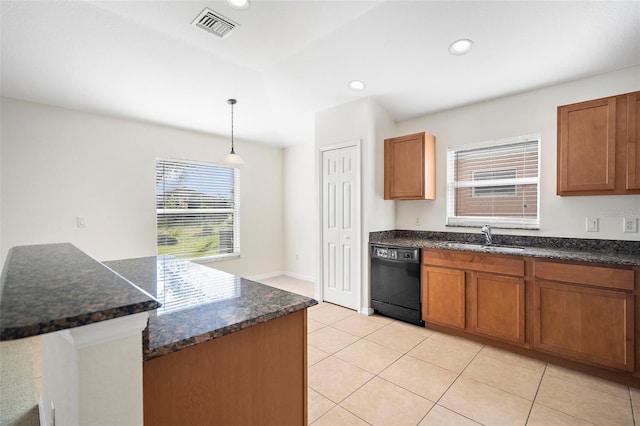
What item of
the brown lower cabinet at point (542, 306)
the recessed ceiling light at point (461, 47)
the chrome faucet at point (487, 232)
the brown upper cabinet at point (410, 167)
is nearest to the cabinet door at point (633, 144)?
the brown lower cabinet at point (542, 306)

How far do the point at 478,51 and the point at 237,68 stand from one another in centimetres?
246

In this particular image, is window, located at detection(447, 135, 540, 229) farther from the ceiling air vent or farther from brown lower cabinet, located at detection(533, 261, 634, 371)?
the ceiling air vent

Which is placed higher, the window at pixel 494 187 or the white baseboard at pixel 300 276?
the window at pixel 494 187

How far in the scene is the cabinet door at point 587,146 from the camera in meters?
2.37

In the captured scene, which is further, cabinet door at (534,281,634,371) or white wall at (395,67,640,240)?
white wall at (395,67,640,240)

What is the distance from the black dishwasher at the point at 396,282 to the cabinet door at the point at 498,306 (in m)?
0.58

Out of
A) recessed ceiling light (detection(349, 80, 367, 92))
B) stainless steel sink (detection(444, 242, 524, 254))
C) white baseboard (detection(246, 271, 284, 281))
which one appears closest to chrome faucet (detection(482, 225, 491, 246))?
stainless steel sink (detection(444, 242, 524, 254))

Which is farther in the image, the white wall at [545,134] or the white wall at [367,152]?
the white wall at [367,152]

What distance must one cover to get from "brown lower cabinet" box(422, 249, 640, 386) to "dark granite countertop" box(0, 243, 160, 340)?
286cm

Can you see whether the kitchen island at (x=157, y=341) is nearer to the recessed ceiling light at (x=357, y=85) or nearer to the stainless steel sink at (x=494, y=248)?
the stainless steel sink at (x=494, y=248)

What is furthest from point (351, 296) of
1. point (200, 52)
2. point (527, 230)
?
point (200, 52)

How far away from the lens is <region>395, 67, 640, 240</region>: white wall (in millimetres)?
2617

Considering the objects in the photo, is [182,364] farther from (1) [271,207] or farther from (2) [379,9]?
(1) [271,207]

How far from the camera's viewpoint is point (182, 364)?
3.01 ft
